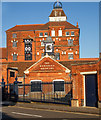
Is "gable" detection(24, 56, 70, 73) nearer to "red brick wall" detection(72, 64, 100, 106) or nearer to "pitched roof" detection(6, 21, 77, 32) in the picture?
"red brick wall" detection(72, 64, 100, 106)

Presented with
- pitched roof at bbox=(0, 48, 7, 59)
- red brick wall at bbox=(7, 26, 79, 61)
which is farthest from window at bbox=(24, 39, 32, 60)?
pitched roof at bbox=(0, 48, 7, 59)

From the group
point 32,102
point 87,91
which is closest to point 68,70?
point 32,102

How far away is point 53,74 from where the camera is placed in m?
37.9

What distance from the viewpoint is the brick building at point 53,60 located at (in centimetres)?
1830

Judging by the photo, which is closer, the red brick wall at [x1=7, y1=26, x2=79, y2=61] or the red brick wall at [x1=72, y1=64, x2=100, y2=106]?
the red brick wall at [x1=72, y1=64, x2=100, y2=106]

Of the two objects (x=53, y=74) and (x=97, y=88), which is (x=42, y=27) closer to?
(x=53, y=74)

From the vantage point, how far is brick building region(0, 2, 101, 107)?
1830cm

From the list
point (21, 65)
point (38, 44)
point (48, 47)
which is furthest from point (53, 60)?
point (38, 44)

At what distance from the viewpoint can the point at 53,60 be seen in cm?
3781

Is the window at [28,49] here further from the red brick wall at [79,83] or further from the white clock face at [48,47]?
the red brick wall at [79,83]

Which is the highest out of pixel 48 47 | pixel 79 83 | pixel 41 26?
pixel 41 26

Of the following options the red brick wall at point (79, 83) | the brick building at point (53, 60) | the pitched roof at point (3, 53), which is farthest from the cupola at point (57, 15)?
the red brick wall at point (79, 83)

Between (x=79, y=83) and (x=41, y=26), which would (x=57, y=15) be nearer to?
Answer: (x=41, y=26)

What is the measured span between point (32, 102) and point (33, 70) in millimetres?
16208
